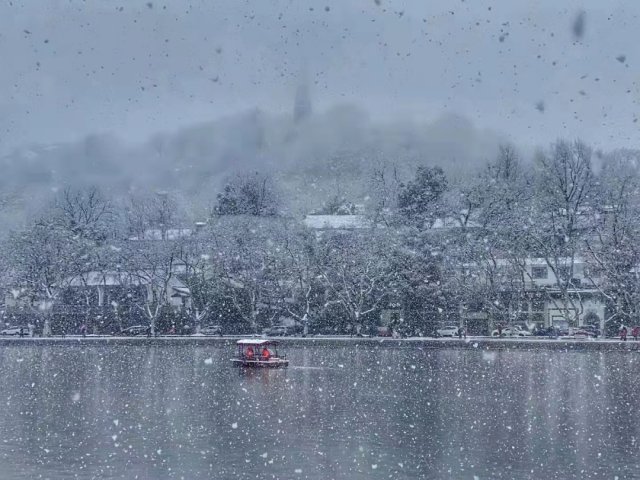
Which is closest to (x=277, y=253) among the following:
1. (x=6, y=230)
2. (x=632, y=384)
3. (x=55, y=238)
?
(x=55, y=238)

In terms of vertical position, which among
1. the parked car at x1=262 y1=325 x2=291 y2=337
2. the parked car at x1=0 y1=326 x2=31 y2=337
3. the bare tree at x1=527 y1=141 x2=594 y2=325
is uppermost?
the bare tree at x1=527 y1=141 x2=594 y2=325

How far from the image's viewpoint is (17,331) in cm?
6181

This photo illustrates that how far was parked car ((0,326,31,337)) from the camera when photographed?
60.4 metres

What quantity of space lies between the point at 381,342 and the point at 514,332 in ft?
31.9

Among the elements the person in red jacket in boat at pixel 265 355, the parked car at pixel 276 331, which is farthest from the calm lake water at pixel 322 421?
the parked car at pixel 276 331

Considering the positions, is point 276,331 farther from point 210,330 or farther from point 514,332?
point 514,332

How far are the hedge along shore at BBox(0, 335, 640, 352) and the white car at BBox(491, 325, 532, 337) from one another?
8.75ft

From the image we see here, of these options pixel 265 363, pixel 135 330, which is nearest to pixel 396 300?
pixel 135 330

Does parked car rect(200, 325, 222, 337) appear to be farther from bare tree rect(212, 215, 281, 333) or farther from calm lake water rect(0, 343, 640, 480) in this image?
calm lake water rect(0, 343, 640, 480)

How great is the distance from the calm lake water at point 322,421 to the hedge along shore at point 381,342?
10886mm

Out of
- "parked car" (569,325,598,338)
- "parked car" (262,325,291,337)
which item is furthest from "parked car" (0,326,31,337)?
"parked car" (569,325,598,338)

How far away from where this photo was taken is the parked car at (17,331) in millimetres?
60375

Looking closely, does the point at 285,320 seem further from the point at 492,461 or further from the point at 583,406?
the point at 492,461

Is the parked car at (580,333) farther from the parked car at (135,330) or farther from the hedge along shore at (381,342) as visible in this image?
the parked car at (135,330)
